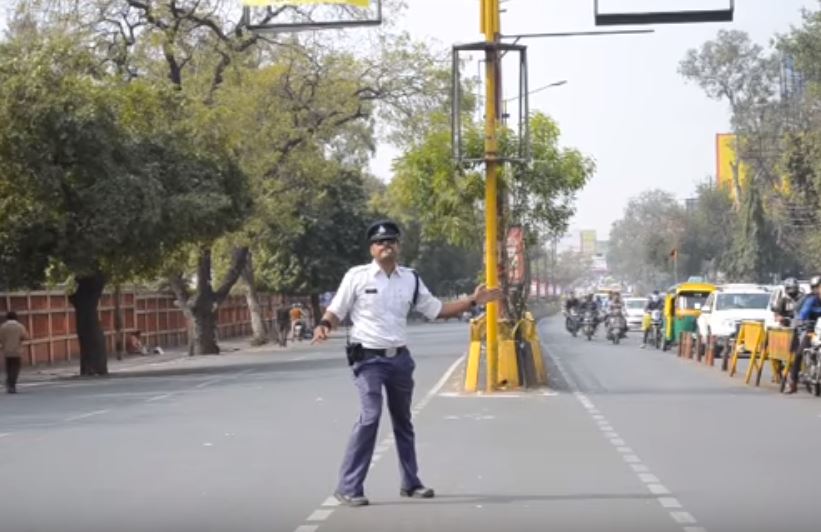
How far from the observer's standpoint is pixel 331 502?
37.4ft

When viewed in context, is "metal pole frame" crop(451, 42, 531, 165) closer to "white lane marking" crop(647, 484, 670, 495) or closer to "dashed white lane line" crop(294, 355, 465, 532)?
"dashed white lane line" crop(294, 355, 465, 532)

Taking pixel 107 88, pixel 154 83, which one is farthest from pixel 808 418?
pixel 154 83

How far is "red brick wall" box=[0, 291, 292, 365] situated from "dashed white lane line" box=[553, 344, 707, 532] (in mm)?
24719

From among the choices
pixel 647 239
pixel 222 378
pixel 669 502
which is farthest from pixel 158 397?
pixel 647 239

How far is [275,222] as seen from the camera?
48.4 m

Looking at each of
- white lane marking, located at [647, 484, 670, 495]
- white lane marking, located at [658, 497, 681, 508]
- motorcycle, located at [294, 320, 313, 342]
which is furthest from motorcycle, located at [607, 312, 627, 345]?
white lane marking, located at [658, 497, 681, 508]

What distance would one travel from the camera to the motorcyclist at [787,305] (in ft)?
81.9

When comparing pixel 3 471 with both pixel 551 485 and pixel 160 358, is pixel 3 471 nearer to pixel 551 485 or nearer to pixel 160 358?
pixel 551 485

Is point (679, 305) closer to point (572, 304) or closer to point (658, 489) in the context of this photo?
point (572, 304)

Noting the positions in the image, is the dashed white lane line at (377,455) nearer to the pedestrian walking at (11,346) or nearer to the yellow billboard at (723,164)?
the pedestrian walking at (11,346)

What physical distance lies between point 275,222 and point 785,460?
35.5m

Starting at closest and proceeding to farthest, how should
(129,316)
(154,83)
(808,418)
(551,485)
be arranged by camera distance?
(551,485), (808,418), (154,83), (129,316)

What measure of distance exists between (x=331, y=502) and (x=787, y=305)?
51.5ft

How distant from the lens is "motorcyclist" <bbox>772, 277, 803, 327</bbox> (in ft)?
81.9
